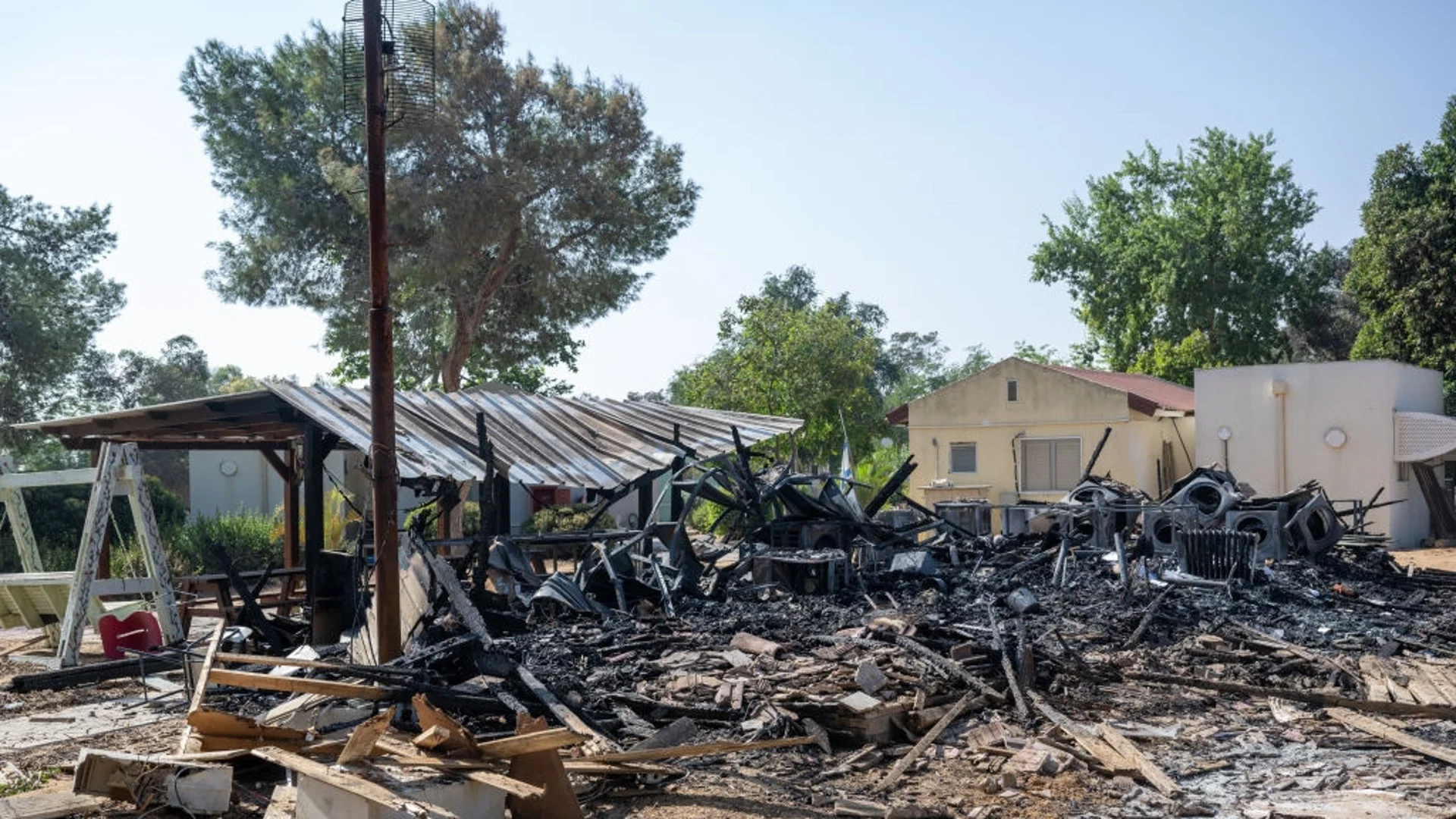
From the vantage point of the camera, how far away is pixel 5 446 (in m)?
28.0

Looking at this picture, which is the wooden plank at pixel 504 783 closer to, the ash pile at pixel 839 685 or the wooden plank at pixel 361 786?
the ash pile at pixel 839 685

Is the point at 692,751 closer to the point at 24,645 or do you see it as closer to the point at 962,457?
the point at 24,645

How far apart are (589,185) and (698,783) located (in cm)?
2089

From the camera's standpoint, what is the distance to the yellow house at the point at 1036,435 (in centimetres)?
2675

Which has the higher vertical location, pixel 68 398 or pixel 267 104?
pixel 267 104

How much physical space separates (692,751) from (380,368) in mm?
3957

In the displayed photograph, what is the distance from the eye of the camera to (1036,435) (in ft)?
90.9

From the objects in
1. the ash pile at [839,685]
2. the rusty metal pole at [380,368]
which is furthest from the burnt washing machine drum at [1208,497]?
the rusty metal pole at [380,368]

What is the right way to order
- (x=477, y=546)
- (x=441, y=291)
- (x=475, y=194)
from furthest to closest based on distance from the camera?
(x=441, y=291), (x=475, y=194), (x=477, y=546)

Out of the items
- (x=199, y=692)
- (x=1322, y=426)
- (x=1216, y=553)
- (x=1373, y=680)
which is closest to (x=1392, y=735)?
(x=1373, y=680)

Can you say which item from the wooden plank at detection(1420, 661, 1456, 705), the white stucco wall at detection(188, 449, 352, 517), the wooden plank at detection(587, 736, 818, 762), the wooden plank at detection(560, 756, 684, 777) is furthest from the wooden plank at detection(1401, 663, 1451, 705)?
the white stucco wall at detection(188, 449, 352, 517)

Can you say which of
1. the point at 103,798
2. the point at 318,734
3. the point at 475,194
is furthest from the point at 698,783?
the point at 475,194

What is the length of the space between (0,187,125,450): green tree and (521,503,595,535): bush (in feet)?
35.9

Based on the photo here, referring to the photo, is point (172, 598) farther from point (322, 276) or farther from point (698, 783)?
point (322, 276)
